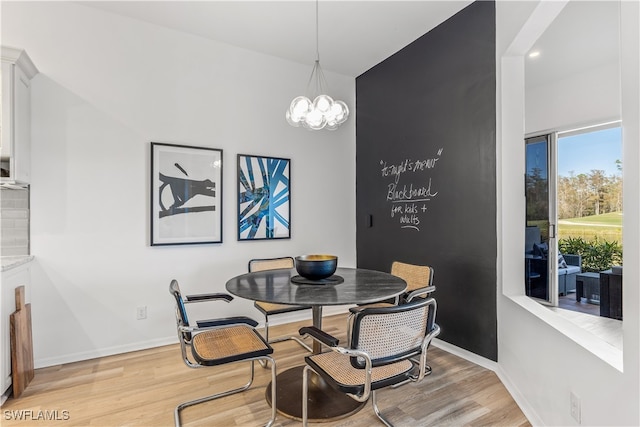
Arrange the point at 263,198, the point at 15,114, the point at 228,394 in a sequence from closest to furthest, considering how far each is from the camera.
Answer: the point at 228,394
the point at 15,114
the point at 263,198

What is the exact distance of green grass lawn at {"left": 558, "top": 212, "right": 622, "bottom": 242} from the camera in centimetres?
362

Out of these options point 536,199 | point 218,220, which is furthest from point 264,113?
point 536,199

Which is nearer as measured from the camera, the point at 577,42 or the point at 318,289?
the point at 318,289

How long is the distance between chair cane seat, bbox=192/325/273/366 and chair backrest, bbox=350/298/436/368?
66 cm

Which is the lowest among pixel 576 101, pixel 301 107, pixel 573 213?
pixel 573 213

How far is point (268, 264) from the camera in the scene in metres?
3.12

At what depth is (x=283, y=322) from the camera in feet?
12.4

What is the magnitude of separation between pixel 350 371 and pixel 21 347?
237 cm

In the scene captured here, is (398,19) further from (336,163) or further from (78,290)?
(78,290)

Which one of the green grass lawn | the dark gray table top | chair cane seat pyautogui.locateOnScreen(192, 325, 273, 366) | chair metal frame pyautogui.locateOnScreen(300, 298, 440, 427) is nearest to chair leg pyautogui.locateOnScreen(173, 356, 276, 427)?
chair cane seat pyautogui.locateOnScreen(192, 325, 273, 366)

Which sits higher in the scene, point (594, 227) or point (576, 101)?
point (576, 101)

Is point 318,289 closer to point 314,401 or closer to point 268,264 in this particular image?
point 314,401

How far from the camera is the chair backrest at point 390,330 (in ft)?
4.84

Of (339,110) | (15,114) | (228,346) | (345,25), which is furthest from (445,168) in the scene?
(15,114)
